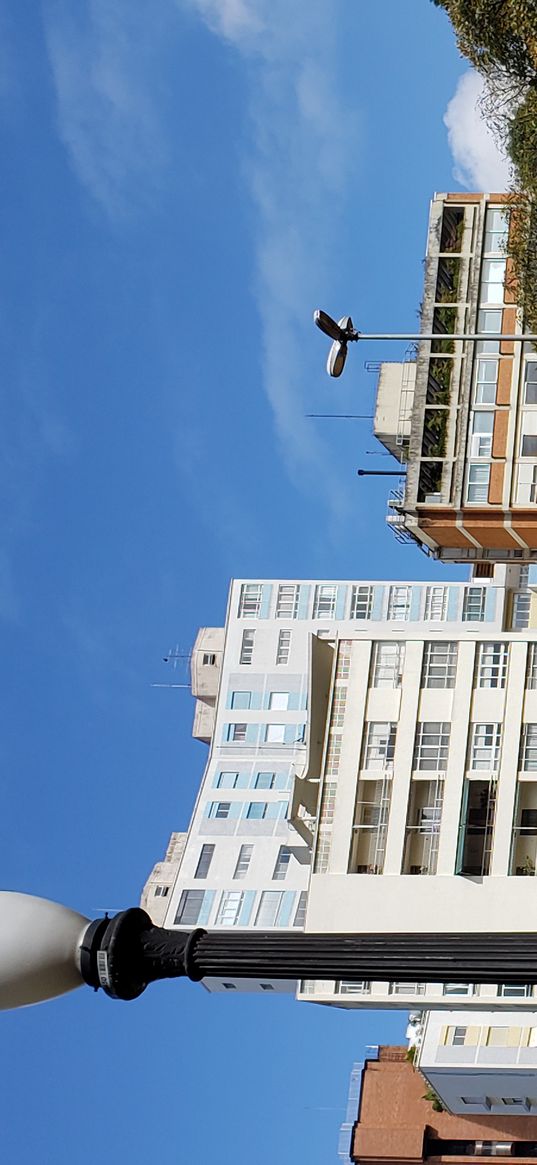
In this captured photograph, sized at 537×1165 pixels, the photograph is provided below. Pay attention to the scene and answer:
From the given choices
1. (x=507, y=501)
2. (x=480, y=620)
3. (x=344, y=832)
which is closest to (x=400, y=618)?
(x=480, y=620)

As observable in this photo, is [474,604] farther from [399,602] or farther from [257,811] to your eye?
[257,811]

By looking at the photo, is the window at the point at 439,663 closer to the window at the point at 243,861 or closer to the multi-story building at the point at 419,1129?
the window at the point at 243,861

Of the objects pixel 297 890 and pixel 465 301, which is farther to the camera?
pixel 297 890

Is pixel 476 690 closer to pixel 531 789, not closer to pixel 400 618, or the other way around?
pixel 531 789

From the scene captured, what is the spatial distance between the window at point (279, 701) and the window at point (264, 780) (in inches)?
200

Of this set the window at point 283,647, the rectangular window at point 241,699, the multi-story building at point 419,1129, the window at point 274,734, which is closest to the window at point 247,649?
the window at point 283,647

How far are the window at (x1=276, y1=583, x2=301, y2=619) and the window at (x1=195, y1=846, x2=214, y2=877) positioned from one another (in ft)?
63.2

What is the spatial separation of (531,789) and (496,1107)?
42414mm

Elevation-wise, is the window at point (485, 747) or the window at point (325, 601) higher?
the window at point (325, 601)

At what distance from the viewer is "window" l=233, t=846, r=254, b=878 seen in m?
98.8

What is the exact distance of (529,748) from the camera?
199ft

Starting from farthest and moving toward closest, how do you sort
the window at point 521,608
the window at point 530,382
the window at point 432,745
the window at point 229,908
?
the window at point 521,608 < the window at point 229,908 < the window at point 530,382 < the window at point 432,745

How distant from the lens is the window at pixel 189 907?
9606 centimetres

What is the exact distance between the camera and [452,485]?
69375 mm
